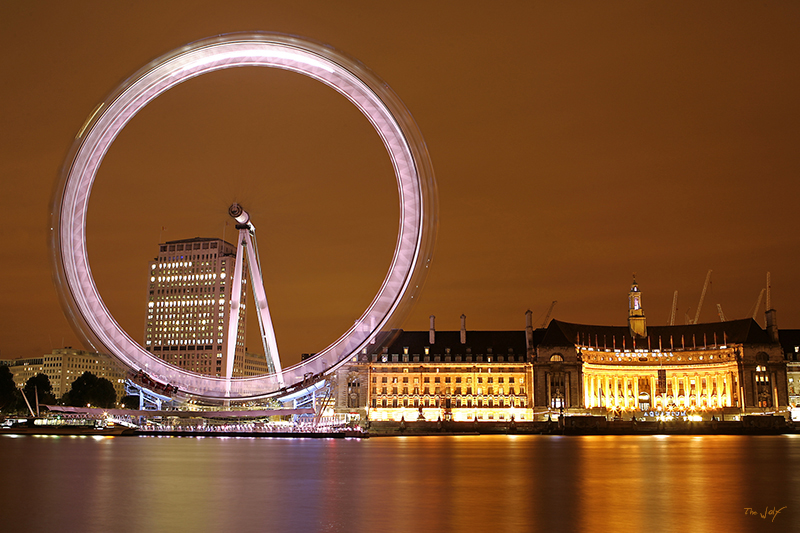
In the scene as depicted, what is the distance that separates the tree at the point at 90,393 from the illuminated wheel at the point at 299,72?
6445 centimetres

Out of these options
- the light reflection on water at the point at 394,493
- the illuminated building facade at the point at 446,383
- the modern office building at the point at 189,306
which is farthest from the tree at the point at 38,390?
Answer: the light reflection on water at the point at 394,493

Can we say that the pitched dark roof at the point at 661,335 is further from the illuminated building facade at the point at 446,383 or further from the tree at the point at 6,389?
the tree at the point at 6,389

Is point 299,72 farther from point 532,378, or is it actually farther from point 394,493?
point 532,378

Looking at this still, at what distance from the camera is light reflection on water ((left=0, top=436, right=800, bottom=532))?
22.6 metres

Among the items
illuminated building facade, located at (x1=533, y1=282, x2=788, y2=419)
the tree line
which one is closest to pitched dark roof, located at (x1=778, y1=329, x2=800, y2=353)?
illuminated building facade, located at (x1=533, y1=282, x2=788, y2=419)

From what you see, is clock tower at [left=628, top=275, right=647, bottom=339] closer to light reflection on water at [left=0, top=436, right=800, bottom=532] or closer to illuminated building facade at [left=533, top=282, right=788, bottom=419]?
illuminated building facade at [left=533, top=282, right=788, bottom=419]

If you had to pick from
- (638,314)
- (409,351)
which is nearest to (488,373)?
(409,351)

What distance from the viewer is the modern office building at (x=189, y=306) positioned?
17362cm

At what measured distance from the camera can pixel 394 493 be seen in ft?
95.8

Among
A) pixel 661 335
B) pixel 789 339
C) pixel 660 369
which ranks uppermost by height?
pixel 661 335

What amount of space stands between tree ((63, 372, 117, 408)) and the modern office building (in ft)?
182

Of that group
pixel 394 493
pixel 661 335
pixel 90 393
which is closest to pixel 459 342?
pixel 661 335

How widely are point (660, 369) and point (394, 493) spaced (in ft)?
371

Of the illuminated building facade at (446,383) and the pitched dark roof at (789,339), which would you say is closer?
the illuminated building facade at (446,383)
